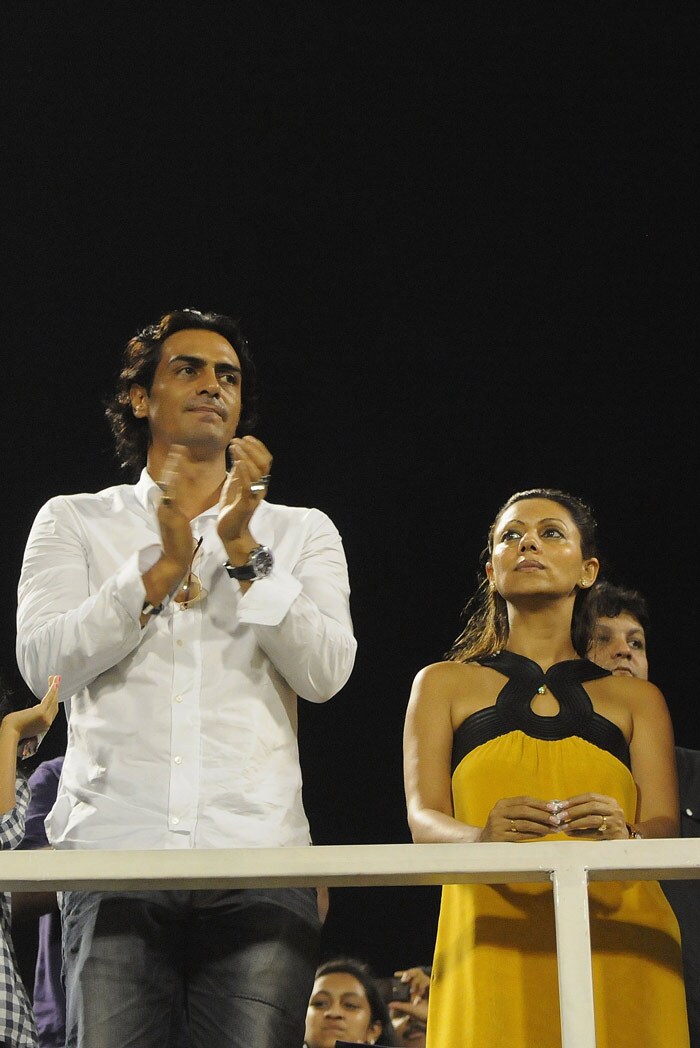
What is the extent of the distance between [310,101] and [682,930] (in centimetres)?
335

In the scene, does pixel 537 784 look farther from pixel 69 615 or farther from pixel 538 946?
pixel 69 615

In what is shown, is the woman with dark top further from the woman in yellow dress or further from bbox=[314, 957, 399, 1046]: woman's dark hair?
the woman in yellow dress

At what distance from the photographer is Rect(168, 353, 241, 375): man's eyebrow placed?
2135 millimetres

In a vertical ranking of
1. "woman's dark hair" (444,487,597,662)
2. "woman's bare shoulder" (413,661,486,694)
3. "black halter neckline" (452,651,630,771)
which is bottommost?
Answer: "black halter neckline" (452,651,630,771)

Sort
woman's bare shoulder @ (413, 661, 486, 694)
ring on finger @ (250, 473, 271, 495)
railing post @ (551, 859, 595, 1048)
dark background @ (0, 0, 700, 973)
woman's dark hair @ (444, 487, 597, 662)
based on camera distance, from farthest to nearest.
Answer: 1. dark background @ (0, 0, 700, 973)
2. woman's dark hair @ (444, 487, 597, 662)
3. woman's bare shoulder @ (413, 661, 486, 694)
4. ring on finger @ (250, 473, 271, 495)
5. railing post @ (551, 859, 595, 1048)

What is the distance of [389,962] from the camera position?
14.5 ft

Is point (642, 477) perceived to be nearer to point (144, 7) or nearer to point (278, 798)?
point (144, 7)

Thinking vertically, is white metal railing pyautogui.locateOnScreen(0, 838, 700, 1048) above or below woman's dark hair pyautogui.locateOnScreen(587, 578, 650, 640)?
below

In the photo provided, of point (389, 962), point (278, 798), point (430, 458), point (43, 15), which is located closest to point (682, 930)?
point (278, 798)

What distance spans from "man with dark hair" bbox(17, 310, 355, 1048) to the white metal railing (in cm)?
24

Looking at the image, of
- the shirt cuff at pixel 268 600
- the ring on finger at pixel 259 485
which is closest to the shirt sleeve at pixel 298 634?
the shirt cuff at pixel 268 600

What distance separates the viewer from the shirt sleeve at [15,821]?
2180 mm

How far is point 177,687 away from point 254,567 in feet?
0.66

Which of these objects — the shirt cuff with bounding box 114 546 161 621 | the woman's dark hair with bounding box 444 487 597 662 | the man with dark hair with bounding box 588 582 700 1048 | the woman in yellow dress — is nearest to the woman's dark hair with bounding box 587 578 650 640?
the man with dark hair with bounding box 588 582 700 1048
